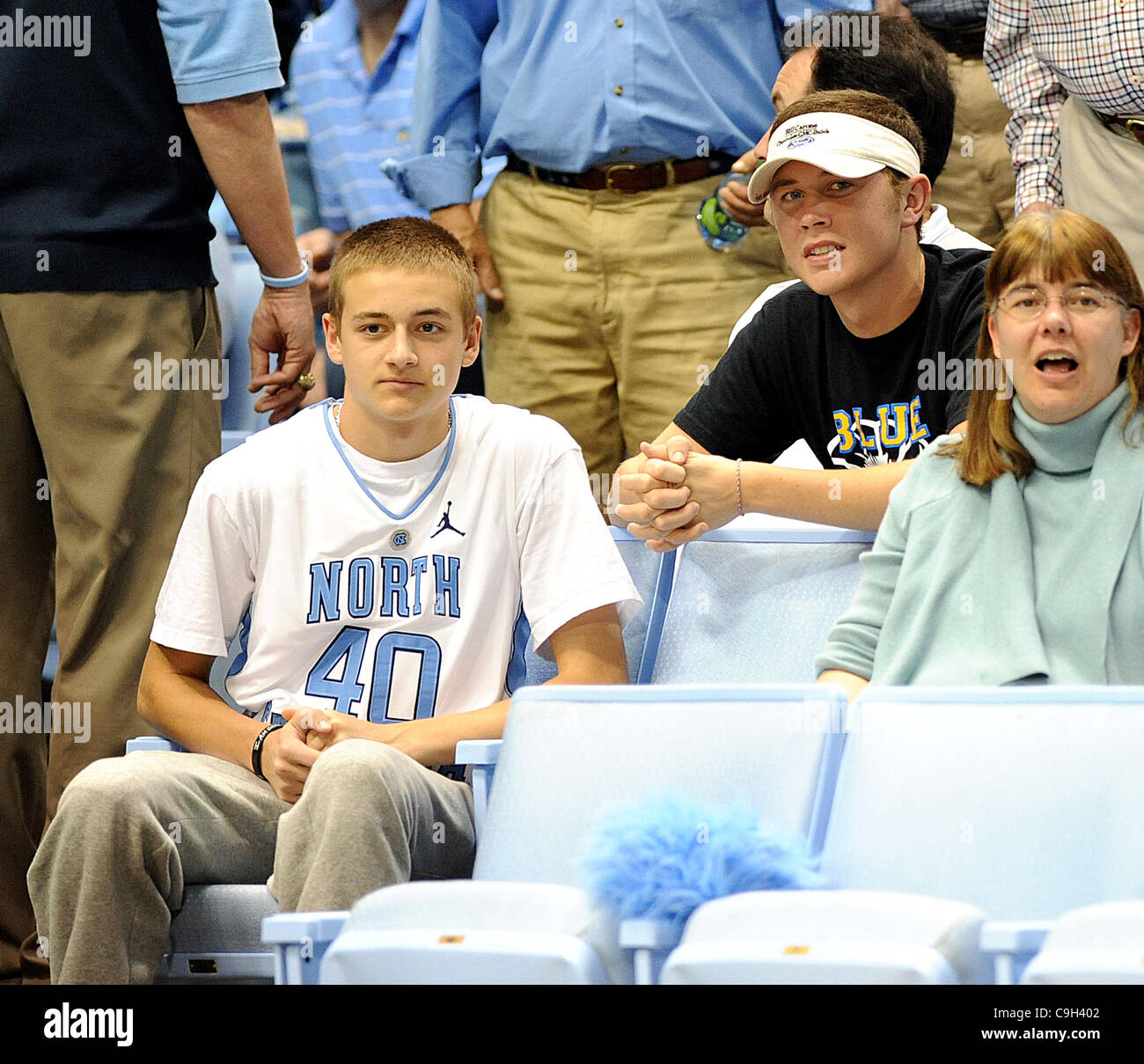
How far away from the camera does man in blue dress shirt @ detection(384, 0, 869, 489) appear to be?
11.5ft

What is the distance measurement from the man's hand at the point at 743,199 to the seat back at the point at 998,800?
1547 millimetres

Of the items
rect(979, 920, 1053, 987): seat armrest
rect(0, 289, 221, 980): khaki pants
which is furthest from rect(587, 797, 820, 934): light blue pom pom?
rect(0, 289, 221, 980): khaki pants

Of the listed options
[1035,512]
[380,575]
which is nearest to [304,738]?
[380,575]

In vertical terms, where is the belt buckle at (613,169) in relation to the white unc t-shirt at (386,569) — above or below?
above

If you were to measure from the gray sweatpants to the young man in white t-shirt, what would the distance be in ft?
0.03

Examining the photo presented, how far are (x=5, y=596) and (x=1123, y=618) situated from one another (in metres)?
1.94

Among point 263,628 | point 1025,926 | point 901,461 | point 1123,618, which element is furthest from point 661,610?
point 1025,926

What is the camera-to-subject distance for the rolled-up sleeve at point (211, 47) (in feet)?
10.0

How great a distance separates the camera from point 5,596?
3.09m

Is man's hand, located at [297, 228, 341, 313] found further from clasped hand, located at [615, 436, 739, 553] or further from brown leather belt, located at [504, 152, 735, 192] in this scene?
clasped hand, located at [615, 436, 739, 553]

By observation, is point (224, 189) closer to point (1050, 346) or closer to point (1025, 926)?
point (1050, 346)

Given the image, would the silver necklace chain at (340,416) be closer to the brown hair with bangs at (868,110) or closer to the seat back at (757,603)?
the seat back at (757,603)

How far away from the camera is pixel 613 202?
3547mm

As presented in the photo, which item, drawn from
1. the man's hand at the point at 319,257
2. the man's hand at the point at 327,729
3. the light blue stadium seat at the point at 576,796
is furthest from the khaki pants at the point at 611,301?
the light blue stadium seat at the point at 576,796
